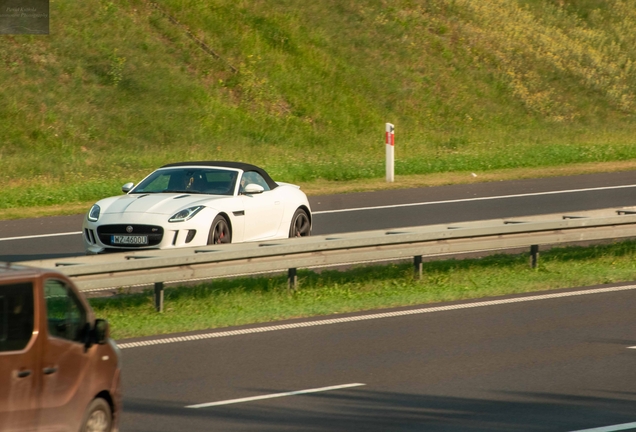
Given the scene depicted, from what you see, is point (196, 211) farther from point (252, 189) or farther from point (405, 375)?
point (405, 375)

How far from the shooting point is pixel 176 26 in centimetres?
3534

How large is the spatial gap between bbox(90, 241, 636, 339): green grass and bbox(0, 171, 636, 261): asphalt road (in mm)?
3785

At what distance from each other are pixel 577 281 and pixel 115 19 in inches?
922

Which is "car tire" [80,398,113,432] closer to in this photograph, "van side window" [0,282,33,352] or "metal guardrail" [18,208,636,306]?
"van side window" [0,282,33,352]

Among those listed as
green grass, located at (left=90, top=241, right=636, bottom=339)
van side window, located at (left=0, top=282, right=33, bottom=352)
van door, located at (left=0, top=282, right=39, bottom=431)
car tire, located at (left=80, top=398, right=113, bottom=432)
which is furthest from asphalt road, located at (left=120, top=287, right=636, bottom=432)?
van side window, located at (left=0, top=282, right=33, bottom=352)

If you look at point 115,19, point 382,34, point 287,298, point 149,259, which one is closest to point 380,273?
point 287,298

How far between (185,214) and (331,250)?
2.16 m

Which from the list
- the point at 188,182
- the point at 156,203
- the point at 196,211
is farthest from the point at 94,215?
the point at 188,182

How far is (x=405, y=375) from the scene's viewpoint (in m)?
9.16

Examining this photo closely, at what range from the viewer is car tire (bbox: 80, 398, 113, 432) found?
6449 millimetres

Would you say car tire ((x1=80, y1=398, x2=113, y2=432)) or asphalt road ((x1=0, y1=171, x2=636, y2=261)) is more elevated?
asphalt road ((x1=0, y1=171, x2=636, y2=261))

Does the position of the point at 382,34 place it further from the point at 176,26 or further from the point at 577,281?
the point at 577,281

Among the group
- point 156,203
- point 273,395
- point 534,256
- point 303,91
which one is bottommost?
point 273,395
